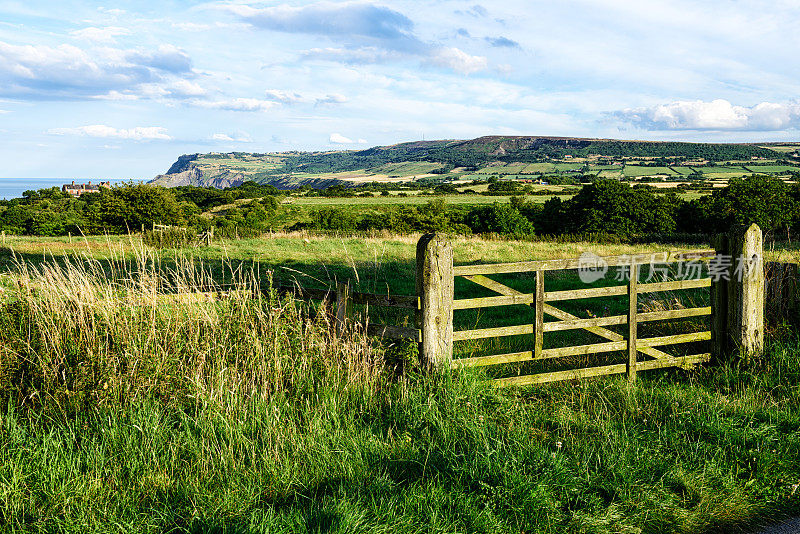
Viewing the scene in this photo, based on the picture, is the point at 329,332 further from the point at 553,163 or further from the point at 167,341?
the point at 553,163

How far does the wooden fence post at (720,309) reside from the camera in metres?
7.18

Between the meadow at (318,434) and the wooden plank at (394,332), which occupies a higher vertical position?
the wooden plank at (394,332)

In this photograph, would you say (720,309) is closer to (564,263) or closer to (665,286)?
(665,286)

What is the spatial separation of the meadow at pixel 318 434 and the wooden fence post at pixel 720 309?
695 mm

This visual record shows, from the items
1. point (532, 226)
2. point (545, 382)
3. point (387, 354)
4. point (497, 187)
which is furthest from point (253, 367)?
point (497, 187)

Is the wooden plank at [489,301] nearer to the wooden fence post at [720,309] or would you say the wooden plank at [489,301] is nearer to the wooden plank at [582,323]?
the wooden plank at [582,323]

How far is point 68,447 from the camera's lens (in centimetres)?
402

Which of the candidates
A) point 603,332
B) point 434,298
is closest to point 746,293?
point 603,332

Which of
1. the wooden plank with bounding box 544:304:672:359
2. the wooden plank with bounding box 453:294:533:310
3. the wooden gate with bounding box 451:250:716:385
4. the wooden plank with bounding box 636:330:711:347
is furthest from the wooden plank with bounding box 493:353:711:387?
the wooden plank with bounding box 453:294:533:310

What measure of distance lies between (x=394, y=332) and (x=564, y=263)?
218 cm

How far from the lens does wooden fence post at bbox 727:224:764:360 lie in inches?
276

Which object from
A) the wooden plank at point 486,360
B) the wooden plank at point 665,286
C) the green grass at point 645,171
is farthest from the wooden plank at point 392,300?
the green grass at point 645,171

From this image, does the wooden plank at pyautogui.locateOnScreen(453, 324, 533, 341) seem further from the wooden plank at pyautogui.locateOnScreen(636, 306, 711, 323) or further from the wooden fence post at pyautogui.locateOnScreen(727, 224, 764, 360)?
the wooden fence post at pyautogui.locateOnScreen(727, 224, 764, 360)

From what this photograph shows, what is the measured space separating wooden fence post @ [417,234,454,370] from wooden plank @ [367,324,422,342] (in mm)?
93
